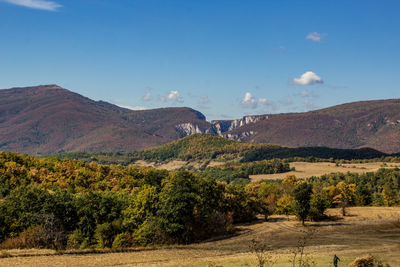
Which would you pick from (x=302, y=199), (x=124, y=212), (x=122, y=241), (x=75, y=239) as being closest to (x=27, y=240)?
(x=75, y=239)

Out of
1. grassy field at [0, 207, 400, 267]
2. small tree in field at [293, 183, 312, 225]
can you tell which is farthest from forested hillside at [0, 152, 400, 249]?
grassy field at [0, 207, 400, 267]

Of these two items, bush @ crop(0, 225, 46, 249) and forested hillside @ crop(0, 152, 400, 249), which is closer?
bush @ crop(0, 225, 46, 249)

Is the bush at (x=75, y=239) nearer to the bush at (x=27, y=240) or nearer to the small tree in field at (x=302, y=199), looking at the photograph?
the bush at (x=27, y=240)

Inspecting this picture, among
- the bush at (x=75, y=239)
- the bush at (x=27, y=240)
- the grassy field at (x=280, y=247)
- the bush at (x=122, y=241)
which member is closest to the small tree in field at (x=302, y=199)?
the grassy field at (x=280, y=247)

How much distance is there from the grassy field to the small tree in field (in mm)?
3161

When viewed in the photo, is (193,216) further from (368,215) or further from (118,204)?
(368,215)

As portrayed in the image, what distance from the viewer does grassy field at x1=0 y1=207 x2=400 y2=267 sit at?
5028 centimetres

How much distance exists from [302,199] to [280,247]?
107ft

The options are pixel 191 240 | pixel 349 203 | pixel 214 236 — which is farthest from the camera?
pixel 349 203

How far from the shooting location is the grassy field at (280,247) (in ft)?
165

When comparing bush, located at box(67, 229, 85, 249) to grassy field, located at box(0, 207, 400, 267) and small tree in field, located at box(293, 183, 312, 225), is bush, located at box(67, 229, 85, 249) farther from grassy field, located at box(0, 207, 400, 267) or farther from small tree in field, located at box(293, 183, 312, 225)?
small tree in field, located at box(293, 183, 312, 225)

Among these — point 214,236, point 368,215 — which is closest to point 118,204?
point 214,236

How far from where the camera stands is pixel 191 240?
78.6 metres

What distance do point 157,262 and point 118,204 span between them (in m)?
31.6
